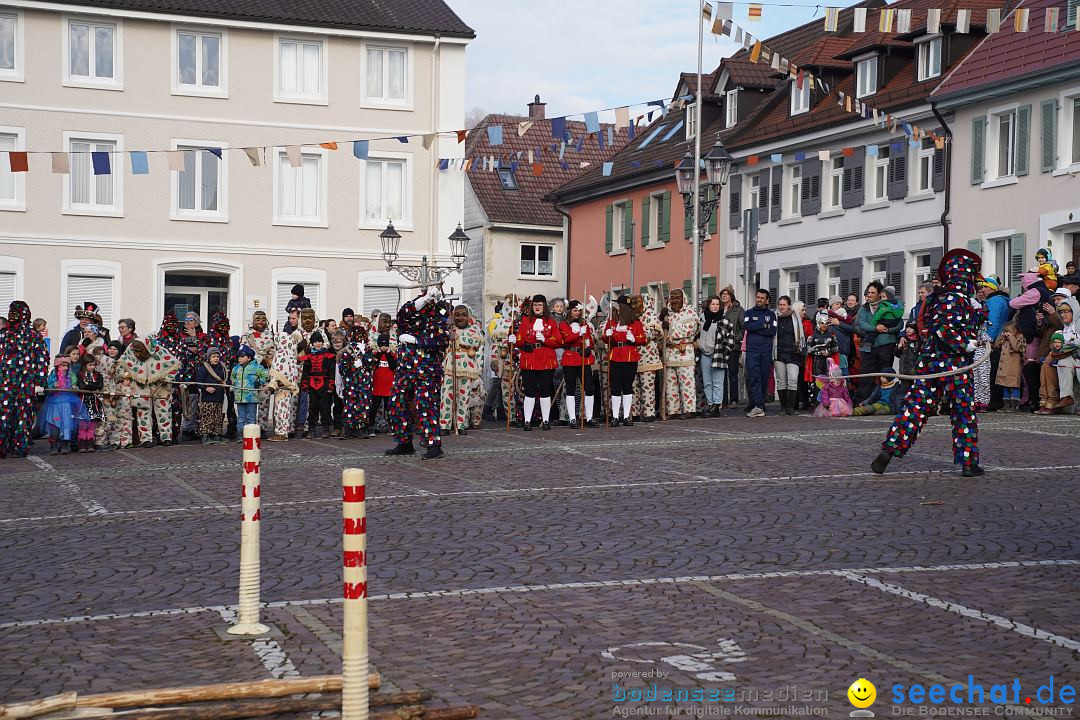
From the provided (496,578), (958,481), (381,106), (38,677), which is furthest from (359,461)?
(381,106)

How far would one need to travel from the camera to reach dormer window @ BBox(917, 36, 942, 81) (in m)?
37.8

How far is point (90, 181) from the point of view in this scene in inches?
1537

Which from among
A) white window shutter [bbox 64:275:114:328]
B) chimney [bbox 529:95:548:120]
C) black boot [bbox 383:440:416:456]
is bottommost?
black boot [bbox 383:440:416:456]

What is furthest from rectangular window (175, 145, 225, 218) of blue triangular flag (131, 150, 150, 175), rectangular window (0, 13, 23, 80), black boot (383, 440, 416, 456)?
black boot (383, 440, 416, 456)

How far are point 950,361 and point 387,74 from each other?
28880 millimetres

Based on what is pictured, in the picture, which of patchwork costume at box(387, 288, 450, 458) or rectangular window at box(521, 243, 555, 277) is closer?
patchwork costume at box(387, 288, 450, 458)

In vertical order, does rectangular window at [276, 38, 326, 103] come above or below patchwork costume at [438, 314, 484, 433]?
above

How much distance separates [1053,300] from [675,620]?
52.4 ft

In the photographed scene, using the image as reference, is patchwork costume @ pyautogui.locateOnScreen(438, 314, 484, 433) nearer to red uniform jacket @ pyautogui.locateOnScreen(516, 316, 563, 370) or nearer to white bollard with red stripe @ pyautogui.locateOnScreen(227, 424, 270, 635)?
red uniform jacket @ pyautogui.locateOnScreen(516, 316, 563, 370)

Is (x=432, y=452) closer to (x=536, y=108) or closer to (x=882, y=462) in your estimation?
(x=882, y=462)

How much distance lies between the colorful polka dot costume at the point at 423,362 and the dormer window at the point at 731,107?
30480mm

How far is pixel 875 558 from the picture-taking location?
10047mm

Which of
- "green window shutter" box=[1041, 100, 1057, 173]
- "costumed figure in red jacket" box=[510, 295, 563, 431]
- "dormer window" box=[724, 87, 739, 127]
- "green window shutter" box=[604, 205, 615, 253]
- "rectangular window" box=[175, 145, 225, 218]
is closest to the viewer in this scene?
"costumed figure in red jacket" box=[510, 295, 563, 431]

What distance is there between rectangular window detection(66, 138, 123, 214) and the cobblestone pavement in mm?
23030
